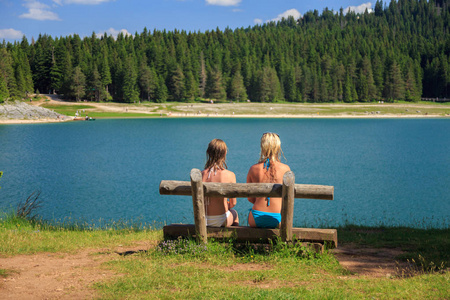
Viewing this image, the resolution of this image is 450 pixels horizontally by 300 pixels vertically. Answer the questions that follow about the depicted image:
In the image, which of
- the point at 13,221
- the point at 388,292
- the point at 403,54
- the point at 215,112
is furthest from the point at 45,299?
the point at 403,54

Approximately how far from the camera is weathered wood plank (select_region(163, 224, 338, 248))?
5.94 meters

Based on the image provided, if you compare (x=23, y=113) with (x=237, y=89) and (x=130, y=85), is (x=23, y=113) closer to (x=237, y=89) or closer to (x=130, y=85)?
(x=130, y=85)

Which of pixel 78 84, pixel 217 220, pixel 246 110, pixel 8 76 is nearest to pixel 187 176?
pixel 217 220

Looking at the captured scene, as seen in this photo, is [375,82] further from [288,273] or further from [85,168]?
[288,273]

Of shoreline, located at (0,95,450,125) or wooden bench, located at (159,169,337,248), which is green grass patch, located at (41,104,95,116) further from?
wooden bench, located at (159,169,337,248)

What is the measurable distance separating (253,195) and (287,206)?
506 millimetres

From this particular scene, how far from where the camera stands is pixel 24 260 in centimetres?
654

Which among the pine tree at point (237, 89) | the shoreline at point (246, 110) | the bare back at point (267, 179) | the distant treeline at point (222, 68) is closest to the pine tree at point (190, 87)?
the distant treeline at point (222, 68)

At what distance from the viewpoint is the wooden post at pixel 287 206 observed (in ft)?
18.3

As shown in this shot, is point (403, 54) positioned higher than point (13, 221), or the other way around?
point (403, 54)

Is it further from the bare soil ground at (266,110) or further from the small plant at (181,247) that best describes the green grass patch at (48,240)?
the bare soil ground at (266,110)

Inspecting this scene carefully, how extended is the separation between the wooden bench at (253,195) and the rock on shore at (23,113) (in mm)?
77625

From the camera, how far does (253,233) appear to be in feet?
20.0

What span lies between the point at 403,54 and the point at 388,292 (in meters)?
170
